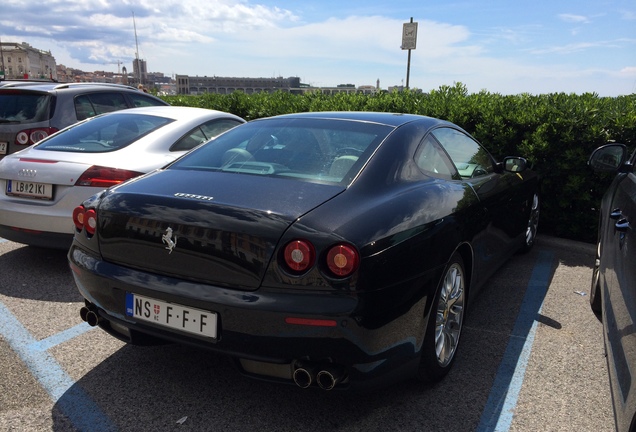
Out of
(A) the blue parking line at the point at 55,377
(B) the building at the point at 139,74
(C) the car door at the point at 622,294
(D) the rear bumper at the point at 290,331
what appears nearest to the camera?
(C) the car door at the point at 622,294

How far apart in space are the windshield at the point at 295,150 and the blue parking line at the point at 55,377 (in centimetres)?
133

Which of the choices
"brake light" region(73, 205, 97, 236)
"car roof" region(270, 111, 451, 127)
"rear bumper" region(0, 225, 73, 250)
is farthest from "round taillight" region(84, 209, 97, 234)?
"rear bumper" region(0, 225, 73, 250)

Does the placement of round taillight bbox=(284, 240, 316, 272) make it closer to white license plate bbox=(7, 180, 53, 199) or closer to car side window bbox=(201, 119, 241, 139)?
white license plate bbox=(7, 180, 53, 199)

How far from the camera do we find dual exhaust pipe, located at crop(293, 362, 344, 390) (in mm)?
2299

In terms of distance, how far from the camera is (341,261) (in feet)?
7.51

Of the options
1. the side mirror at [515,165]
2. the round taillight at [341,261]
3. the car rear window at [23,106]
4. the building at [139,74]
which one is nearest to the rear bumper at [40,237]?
the car rear window at [23,106]

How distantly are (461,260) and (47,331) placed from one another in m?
2.68

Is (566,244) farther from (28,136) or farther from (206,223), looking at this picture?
(28,136)

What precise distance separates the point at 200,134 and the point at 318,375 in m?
3.76

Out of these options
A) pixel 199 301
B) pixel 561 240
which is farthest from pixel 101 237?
pixel 561 240

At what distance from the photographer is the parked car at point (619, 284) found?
2.09m

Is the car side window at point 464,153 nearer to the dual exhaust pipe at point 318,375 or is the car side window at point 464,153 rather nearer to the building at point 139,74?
the dual exhaust pipe at point 318,375

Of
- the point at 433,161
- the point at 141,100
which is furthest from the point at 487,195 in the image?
the point at 141,100

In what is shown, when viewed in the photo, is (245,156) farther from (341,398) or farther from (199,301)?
(341,398)
